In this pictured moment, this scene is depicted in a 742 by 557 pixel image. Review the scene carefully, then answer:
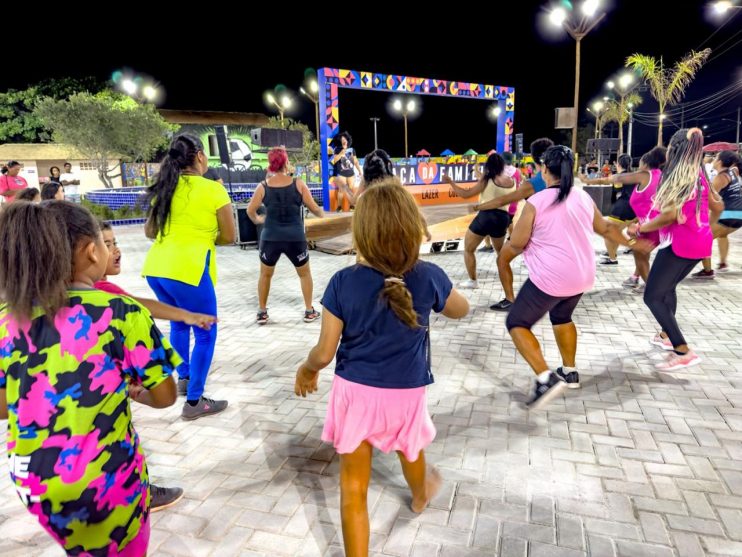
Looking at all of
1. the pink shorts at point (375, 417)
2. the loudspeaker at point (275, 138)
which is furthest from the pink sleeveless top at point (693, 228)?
the loudspeaker at point (275, 138)

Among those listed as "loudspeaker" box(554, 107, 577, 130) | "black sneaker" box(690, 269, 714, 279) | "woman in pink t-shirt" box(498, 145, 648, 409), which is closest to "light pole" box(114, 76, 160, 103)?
"loudspeaker" box(554, 107, 577, 130)

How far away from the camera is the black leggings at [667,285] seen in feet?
13.7

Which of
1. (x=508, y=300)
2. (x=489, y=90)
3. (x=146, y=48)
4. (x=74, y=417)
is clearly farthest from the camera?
(x=146, y=48)

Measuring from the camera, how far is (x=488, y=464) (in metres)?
3.01

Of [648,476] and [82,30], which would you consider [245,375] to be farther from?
[82,30]

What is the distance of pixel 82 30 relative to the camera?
3447 centimetres

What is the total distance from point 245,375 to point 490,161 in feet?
13.8

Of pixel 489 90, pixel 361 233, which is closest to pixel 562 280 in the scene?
pixel 361 233

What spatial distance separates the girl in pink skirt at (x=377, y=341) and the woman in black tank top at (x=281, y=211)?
330cm

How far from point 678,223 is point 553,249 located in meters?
1.33

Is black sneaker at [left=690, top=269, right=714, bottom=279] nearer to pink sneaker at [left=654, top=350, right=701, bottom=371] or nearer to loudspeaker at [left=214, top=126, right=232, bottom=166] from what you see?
pink sneaker at [left=654, top=350, right=701, bottom=371]

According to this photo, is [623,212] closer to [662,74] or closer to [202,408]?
[202,408]

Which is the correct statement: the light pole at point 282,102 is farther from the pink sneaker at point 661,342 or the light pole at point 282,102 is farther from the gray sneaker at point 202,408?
the gray sneaker at point 202,408

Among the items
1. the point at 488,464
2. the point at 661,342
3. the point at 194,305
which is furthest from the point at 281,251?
the point at 661,342
